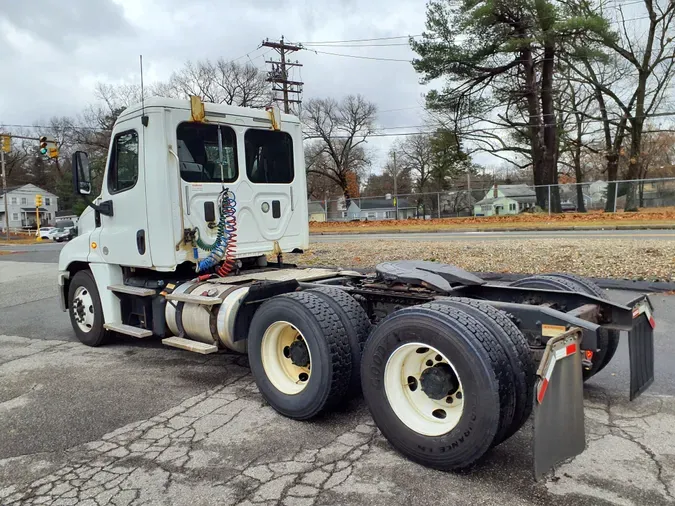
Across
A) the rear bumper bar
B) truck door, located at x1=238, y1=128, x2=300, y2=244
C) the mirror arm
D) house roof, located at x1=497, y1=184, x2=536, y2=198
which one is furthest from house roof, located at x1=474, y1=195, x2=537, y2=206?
the rear bumper bar

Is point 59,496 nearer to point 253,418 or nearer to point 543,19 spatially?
point 253,418

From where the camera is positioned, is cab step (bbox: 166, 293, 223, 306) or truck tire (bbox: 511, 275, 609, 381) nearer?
truck tire (bbox: 511, 275, 609, 381)

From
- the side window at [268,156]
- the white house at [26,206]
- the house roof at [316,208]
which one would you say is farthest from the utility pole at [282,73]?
the white house at [26,206]

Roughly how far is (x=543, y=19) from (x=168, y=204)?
26.7m

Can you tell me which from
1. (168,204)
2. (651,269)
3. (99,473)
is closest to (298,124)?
(168,204)

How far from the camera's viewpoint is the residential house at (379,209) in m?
41.0

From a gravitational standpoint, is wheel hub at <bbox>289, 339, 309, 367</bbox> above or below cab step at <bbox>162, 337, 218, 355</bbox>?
above

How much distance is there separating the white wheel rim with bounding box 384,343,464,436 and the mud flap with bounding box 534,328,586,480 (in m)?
0.52

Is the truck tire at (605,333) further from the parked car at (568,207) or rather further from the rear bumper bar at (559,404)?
the parked car at (568,207)

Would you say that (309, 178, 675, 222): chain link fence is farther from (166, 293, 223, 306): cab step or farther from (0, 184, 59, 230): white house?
(0, 184, 59, 230): white house

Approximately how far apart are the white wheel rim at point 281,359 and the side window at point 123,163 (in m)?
2.51

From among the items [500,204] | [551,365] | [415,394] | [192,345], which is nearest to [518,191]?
[500,204]

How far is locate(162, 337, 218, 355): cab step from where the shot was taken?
187 inches

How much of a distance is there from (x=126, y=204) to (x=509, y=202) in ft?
109
